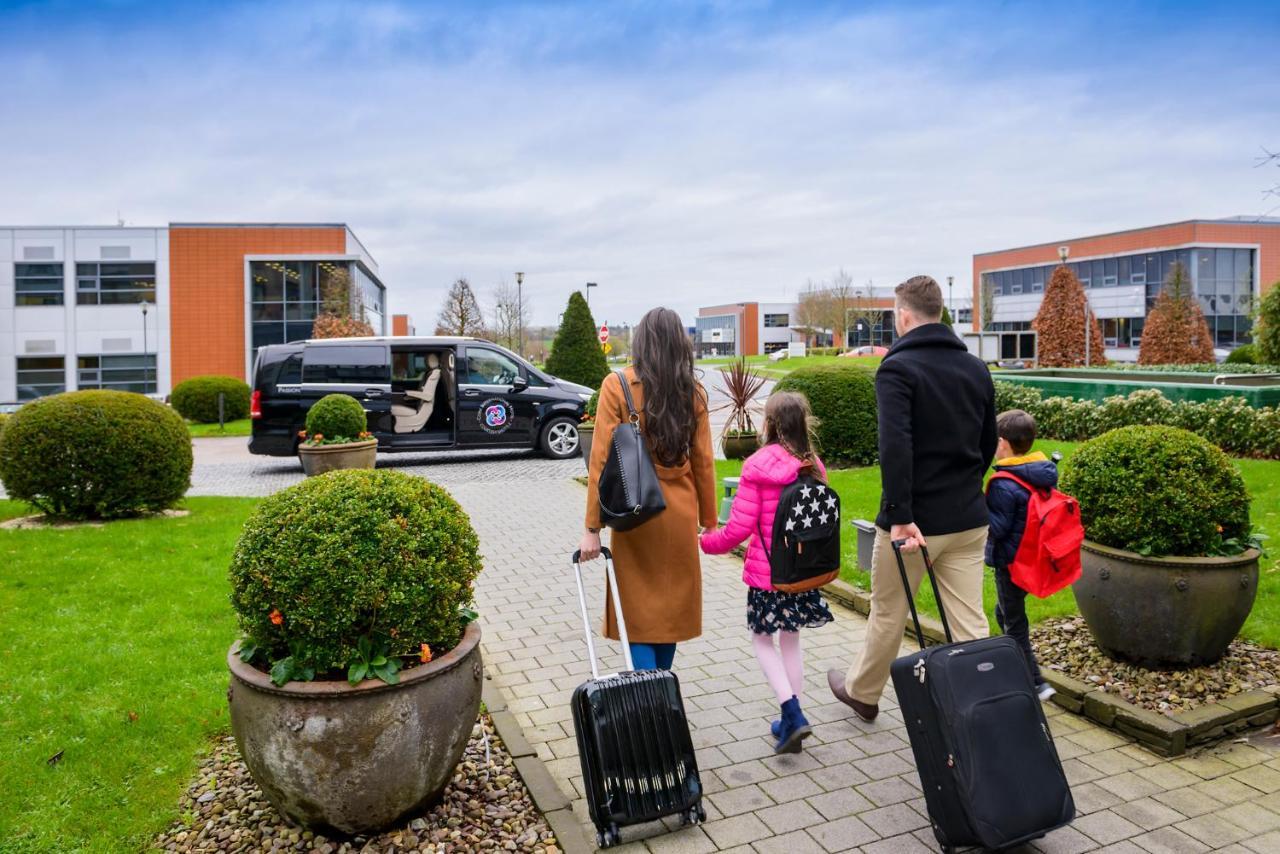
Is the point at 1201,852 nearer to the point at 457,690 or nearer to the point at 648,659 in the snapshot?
the point at 648,659

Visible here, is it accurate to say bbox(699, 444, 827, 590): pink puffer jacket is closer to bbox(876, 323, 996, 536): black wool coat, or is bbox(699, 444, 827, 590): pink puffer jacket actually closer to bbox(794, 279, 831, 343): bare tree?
bbox(876, 323, 996, 536): black wool coat

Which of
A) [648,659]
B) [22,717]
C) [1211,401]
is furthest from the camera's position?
[1211,401]

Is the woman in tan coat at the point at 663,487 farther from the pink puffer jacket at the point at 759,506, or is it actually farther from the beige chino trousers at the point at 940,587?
the beige chino trousers at the point at 940,587

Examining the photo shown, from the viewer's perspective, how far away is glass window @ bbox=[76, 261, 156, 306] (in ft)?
150

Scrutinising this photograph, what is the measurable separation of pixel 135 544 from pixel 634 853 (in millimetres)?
7221

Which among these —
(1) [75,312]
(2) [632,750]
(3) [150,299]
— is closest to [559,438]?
(2) [632,750]

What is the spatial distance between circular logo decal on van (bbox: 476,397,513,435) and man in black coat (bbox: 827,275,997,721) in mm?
12171

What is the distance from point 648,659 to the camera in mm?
4086

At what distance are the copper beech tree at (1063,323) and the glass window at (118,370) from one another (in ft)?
138

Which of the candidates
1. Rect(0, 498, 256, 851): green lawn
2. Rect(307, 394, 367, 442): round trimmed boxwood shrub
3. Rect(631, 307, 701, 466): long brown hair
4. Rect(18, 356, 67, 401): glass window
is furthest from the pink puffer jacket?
Rect(18, 356, 67, 401): glass window

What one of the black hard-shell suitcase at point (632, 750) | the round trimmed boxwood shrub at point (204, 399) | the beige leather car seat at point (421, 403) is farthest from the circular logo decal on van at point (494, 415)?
the round trimmed boxwood shrub at point (204, 399)

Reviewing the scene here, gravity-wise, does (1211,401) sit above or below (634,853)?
above

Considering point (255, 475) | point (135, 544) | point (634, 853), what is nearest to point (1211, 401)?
point (634, 853)

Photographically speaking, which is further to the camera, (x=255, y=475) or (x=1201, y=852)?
(x=255, y=475)
